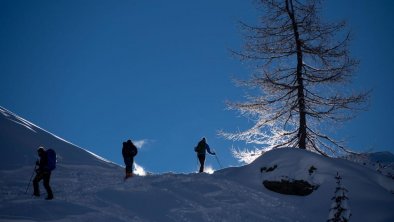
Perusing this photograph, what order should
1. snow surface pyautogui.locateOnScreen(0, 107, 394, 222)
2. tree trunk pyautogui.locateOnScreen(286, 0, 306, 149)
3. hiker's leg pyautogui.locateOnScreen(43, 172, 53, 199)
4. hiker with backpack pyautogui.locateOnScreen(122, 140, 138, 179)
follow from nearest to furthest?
snow surface pyautogui.locateOnScreen(0, 107, 394, 222) → hiker's leg pyautogui.locateOnScreen(43, 172, 53, 199) → hiker with backpack pyautogui.locateOnScreen(122, 140, 138, 179) → tree trunk pyautogui.locateOnScreen(286, 0, 306, 149)

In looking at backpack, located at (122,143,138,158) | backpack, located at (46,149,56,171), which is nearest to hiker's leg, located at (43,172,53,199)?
backpack, located at (46,149,56,171)

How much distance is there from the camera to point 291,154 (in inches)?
611

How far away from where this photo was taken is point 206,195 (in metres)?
13.0

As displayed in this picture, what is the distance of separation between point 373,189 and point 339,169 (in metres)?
1.41

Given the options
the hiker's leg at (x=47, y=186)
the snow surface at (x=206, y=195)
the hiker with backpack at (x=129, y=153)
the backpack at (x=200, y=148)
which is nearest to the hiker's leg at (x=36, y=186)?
the hiker's leg at (x=47, y=186)

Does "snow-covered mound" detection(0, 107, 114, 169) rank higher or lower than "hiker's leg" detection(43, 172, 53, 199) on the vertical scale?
higher

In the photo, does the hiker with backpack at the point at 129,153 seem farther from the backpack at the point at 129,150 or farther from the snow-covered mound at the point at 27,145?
the snow-covered mound at the point at 27,145

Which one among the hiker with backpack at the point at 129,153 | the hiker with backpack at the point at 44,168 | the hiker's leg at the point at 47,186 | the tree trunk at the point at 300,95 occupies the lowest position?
the hiker's leg at the point at 47,186

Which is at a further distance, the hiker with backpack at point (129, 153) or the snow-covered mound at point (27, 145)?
the snow-covered mound at point (27, 145)

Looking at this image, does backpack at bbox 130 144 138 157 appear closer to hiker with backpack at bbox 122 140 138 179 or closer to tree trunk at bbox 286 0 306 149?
hiker with backpack at bbox 122 140 138 179

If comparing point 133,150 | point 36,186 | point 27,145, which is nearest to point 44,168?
point 36,186

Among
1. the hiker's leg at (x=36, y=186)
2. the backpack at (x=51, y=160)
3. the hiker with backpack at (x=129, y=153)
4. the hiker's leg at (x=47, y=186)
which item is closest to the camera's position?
the hiker's leg at (x=47, y=186)

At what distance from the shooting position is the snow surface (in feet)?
35.3

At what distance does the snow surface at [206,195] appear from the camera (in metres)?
10.8
